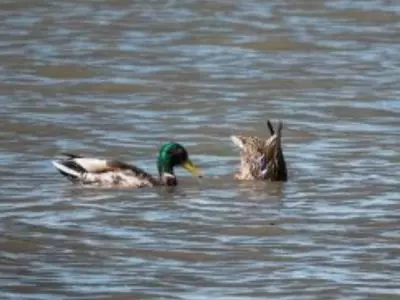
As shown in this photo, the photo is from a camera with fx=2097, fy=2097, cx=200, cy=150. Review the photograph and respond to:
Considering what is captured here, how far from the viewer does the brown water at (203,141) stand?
417 inches

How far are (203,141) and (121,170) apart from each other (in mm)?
2011

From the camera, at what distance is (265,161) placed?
14.1 meters

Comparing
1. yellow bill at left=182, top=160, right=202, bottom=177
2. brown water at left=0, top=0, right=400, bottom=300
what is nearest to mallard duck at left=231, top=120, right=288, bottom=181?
brown water at left=0, top=0, right=400, bottom=300

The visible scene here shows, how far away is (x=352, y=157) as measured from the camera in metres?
14.7

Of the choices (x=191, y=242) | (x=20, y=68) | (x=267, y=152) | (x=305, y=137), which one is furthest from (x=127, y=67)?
(x=191, y=242)

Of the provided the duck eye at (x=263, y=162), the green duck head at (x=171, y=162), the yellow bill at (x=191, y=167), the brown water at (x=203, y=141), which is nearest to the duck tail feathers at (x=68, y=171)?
the brown water at (x=203, y=141)

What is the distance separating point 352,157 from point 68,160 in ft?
7.04

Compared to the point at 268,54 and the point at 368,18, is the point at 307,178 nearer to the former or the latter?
the point at 268,54

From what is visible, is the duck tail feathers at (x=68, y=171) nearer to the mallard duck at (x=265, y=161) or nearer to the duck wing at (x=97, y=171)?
the duck wing at (x=97, y=171)

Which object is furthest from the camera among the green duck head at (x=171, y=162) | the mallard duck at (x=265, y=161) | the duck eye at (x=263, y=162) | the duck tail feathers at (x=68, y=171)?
the duck eye at (x=263, y=162)

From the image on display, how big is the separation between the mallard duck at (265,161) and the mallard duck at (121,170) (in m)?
0.34

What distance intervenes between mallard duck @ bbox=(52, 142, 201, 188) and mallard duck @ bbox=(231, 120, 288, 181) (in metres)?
0.34

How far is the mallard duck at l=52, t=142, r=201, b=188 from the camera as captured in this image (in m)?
13.5

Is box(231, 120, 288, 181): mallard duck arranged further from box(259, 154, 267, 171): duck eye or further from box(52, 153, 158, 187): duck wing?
box(52, 153, 158, 187): duck wing
